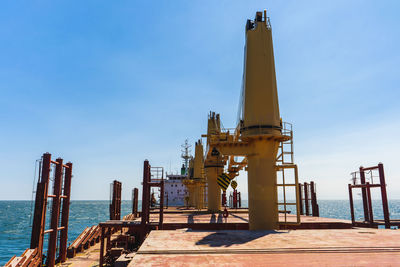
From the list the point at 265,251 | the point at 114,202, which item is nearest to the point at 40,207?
the point at 265,251

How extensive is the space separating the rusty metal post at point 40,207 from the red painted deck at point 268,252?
613 cm

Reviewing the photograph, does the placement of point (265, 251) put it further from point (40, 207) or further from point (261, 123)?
point (40, 207)

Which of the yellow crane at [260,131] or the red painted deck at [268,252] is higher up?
the yellow crane at [260,131]

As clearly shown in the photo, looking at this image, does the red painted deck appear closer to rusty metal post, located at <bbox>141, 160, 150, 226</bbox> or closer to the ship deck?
the ship deck

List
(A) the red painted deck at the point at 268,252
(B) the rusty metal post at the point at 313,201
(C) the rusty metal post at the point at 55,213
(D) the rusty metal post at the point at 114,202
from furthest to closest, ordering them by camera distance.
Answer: (B) the rusty metal post at the point at 313,201 → (D) the rusty metal post at the point at 114,202 → (C) the rusty metal post at the point at 55,213 → (A) the red painted deck at the point at 268,252

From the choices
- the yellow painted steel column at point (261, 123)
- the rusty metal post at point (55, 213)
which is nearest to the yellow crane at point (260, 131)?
the yellow painted steel column at point (261, 123)

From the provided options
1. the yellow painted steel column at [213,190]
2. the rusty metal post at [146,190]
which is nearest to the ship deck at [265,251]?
the rusty metal post at [146,190]

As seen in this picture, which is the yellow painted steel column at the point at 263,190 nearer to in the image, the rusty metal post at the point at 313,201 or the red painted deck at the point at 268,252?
the red painted deck at the point at 268,252

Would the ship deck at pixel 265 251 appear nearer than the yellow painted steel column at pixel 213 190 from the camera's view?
Yes

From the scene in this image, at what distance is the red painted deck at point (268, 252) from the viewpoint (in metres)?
6.90

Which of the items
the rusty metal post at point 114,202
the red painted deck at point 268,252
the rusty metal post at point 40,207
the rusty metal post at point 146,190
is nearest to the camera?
the red painted deck at point 268,252

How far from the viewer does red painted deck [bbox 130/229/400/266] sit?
6902mm

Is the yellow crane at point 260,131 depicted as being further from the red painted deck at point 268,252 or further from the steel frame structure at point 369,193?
the steel frame structure at point 369,193

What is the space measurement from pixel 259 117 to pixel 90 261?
16028 mm
